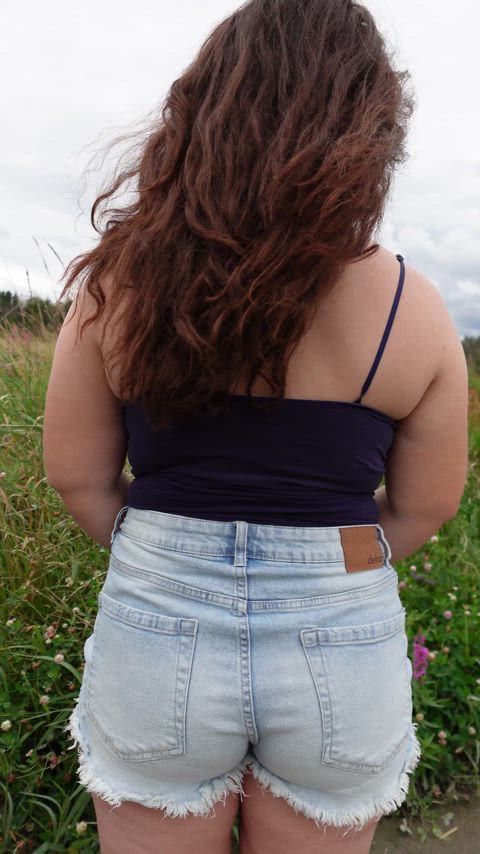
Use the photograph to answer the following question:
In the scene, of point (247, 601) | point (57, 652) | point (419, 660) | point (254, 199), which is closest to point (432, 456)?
point (247, 601)

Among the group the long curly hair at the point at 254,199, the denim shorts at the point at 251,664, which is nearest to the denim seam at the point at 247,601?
the denim shorts at the point at 251,664

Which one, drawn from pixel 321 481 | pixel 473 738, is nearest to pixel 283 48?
pixel 321 481

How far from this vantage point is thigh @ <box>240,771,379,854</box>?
122 cm

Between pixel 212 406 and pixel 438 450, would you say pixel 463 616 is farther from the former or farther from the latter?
pixel 212 406

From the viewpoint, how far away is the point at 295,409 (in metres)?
1.09

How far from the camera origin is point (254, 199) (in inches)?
39.5

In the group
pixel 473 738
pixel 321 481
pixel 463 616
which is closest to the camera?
pixel 321 481

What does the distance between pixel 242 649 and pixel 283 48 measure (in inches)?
37.8

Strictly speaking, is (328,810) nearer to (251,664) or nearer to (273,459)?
(251,664)

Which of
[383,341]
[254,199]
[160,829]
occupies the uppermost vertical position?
[254,199]

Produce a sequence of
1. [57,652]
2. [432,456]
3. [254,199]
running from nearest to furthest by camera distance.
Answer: [254,199] → [432,456] → [57,652]

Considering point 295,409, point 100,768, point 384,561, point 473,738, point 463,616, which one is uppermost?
point 295,409

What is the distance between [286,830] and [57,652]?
1294 millimetres

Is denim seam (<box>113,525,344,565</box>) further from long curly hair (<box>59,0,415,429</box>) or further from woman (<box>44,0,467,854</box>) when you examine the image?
long curly hair (<box>59,0,415,429</box>)
